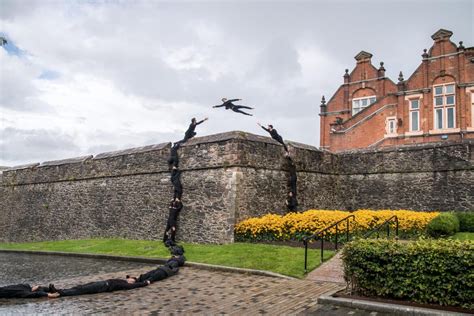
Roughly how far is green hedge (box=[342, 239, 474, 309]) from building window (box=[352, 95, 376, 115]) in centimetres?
2691

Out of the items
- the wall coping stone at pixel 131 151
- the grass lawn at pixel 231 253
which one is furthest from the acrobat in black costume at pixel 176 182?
the grass lawn at pixel 231 253

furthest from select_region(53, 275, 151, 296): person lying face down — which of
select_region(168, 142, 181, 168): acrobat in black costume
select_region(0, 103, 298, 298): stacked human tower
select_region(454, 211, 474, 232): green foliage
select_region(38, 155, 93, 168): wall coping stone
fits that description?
select_region(38, 155, 93, 168): wall coping stone

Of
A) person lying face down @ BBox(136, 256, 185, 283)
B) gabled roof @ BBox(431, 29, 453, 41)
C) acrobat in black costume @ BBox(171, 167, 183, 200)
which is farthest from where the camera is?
gabled roof @ BBox(431, 29, 453, 41)

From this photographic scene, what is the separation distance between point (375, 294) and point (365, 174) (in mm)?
12485

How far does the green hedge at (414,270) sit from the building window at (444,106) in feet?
74.8

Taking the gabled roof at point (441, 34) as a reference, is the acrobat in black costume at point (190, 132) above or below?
below

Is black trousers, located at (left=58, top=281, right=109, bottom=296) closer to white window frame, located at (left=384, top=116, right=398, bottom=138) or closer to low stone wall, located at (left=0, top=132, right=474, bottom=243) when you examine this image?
low stone wall, located at (left=0, top=132, right=474, bottom=243)

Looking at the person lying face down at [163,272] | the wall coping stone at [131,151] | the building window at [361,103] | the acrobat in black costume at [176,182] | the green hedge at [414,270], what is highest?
the building window at [361,103]

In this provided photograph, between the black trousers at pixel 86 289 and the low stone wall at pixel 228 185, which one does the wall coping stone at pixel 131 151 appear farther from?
the black trousers at pixel 86 289

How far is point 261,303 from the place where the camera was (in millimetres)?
7949

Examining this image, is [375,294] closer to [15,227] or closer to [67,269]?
[67,269]

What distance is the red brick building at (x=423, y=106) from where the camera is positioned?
26828mm

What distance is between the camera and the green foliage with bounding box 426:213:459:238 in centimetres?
1264

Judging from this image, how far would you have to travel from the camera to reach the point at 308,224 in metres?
13.8
